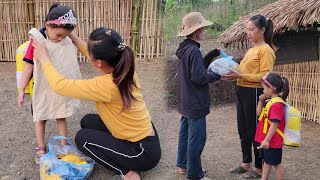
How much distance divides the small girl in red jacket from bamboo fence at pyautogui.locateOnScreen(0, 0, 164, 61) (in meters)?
5.78

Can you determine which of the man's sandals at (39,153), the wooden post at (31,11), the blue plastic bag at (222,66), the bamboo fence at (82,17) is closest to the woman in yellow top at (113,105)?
the man's sandals at (39,153)

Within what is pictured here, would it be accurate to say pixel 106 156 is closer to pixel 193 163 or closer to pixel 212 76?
pixel 193 163

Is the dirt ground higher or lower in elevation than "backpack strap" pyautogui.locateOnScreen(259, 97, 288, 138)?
lower

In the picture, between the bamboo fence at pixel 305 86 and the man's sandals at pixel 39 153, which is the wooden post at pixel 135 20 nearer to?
the bamboo fence at pixel 305 86

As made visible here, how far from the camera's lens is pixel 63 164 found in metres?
3.49

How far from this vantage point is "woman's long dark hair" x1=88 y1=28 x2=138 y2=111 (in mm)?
3141

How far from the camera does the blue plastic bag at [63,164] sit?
3451 millimetres

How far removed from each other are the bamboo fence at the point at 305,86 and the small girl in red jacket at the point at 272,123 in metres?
3.01

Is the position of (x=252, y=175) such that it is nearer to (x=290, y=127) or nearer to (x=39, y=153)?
(x=290, y=127)

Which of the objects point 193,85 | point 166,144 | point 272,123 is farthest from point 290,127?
point 166,144

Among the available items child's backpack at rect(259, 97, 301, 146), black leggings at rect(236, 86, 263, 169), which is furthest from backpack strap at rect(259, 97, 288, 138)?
black leggings at rect(236, 86, 263, 169)

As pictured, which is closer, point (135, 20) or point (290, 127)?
point (290, 127)

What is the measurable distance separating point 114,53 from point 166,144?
186 centimetres

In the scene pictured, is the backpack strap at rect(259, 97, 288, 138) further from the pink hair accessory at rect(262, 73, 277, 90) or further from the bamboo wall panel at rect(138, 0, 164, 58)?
the bamboo wall panel at rect(138, 0, 164, 58)
